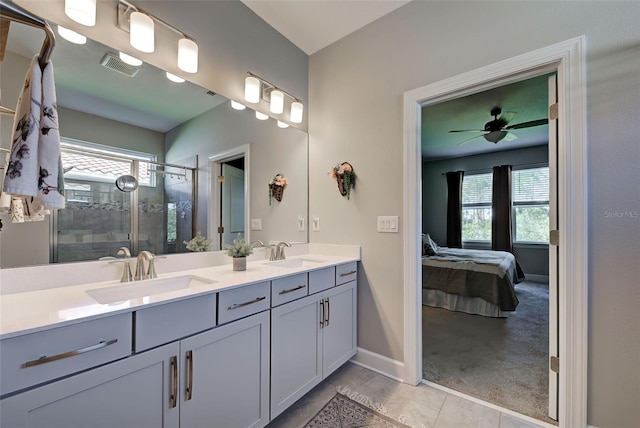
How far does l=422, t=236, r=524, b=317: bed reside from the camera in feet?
10.2

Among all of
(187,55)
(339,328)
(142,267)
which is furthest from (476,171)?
(142,267)

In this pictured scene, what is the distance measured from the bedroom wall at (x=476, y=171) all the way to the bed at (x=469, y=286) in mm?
2500

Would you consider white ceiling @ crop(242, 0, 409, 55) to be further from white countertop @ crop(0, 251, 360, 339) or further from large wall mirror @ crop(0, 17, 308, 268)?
white countertop @ crop(0, 251, 360, 339)

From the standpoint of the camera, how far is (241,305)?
1.31 metres

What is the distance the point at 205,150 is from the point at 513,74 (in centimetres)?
202

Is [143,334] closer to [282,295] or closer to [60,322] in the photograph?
[60,322]

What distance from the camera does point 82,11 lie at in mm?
1235

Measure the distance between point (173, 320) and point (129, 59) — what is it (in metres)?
1.40

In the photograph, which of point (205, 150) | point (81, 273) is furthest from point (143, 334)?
point (205, 150)

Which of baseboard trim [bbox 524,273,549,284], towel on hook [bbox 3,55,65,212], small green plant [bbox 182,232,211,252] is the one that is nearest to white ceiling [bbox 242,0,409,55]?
towel on hook [bbox 3,55,65,212]

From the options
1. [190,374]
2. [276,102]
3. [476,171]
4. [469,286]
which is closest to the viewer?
[190,374]

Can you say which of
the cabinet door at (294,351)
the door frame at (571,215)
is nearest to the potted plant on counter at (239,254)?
the cabinet door at (294,351)

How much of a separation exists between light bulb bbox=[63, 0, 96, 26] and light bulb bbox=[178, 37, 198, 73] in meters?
0.40

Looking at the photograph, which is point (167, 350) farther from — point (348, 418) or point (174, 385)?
point (348, 418)
